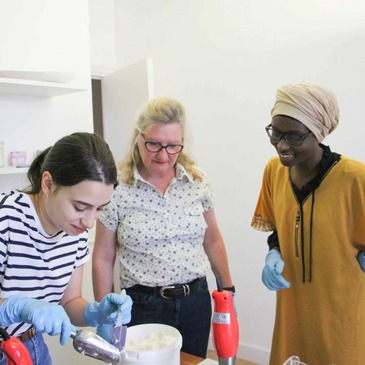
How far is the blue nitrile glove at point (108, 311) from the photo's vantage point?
39.6 inches

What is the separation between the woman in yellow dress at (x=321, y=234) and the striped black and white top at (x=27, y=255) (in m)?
0.61

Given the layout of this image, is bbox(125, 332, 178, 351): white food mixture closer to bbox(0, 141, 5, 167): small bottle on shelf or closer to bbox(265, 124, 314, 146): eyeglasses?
bbox(265, 124, 314, 146): eyeglasses

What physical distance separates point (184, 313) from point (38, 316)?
2.10 feet

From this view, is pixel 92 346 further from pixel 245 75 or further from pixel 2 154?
pixel 245 75

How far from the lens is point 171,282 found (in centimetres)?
141

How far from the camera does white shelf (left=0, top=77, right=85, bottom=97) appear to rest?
1952mm

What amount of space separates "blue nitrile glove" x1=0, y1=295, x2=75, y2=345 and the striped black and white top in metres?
0.09

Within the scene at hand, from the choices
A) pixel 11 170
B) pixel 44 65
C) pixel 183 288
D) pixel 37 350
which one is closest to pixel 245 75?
pixel 44 65

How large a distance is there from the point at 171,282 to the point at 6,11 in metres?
1.58

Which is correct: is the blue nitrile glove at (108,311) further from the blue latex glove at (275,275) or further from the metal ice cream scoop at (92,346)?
the blue latex glove at (275,275)

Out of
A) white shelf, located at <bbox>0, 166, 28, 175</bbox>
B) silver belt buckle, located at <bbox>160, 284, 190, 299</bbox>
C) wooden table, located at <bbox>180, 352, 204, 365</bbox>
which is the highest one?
white shelf, located at <bbox>0, 166, 28, 175</bbox>

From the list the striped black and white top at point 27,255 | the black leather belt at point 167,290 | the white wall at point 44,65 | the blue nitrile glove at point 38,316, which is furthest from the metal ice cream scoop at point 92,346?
the white wall at point 44,65

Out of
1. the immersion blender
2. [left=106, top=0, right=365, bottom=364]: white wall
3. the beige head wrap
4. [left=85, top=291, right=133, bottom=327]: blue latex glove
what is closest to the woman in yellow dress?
the beige head wrap

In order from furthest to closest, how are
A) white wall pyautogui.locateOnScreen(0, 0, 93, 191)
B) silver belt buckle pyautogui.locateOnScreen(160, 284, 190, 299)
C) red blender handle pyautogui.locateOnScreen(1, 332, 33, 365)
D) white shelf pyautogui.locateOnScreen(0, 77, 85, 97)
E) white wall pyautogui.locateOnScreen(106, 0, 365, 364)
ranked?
white wall pyautogui.locateOnScreen(106, 0, 365, 364) < white wall pyautogui.locateOnScreen(0, 0, 93, 191) < white shelf pyautogui.locateOnScreen(0, 77, 85, 97) < silver belt buckle pyautogui.locateOnScreen(160, 284, 190, 299) < red blender handle pyautogui.locateOnScreen(1, 332, 33, 365)
